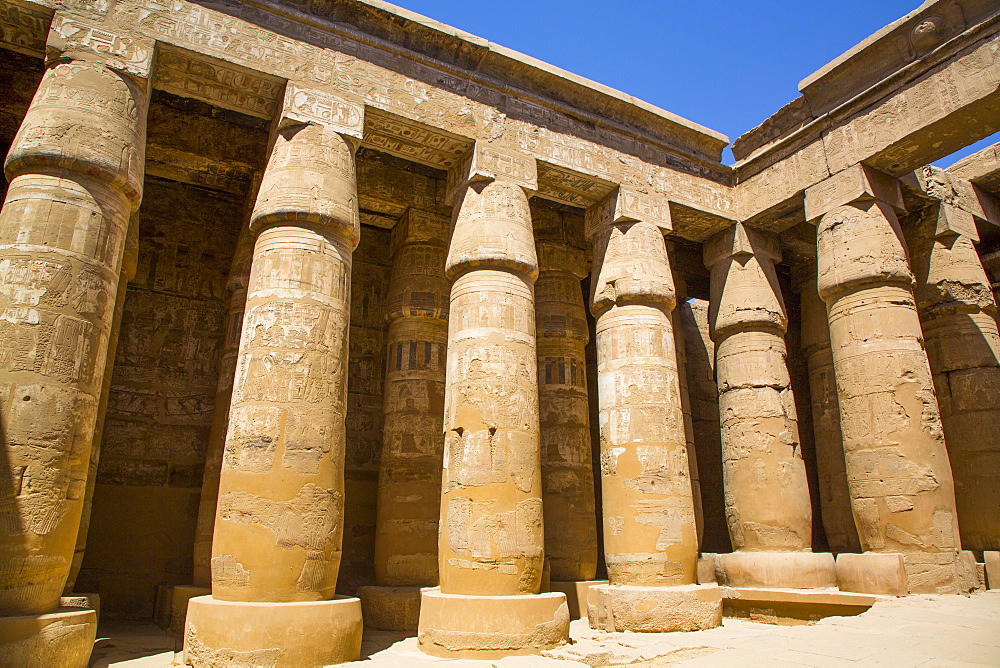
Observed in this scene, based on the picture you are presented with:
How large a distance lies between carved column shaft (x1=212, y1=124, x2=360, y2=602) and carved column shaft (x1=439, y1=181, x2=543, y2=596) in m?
1.25

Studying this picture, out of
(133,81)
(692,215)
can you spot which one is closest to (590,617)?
(692,215)

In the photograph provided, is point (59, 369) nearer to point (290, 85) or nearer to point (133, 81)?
point (133, 81)

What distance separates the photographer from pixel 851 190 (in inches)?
368

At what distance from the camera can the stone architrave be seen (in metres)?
9.95

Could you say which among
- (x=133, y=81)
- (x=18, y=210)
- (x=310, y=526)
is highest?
(x=133, y=81)

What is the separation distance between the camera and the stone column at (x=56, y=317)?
505 centimetres

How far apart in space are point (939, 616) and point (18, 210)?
9.31 m

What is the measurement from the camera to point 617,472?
8.32 metres

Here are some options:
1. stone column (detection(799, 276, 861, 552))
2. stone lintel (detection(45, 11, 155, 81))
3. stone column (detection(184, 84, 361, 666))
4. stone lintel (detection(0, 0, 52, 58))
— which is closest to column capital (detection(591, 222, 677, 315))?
stone column (detection(184, 84, 361, 666))

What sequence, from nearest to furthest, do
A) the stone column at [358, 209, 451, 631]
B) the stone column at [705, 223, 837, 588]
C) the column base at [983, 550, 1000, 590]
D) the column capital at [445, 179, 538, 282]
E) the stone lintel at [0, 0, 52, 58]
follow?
1. the stone lintel at [0, 0, 52, 58]
2. the column capital at [445, 179, 538, 282]
3. the stone column at [358, 209, 451, 631]
4. the column base at [983, 550, 1000, 590]
5. the stone column at [705, 223, 837, 588]

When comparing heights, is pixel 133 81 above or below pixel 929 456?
above

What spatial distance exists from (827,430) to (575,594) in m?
5.73

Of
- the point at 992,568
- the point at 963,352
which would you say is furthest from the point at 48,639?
the point at 963,352

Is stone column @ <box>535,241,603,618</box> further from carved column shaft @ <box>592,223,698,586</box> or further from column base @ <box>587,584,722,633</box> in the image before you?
column base @ <box>587,584,722,633</box>
